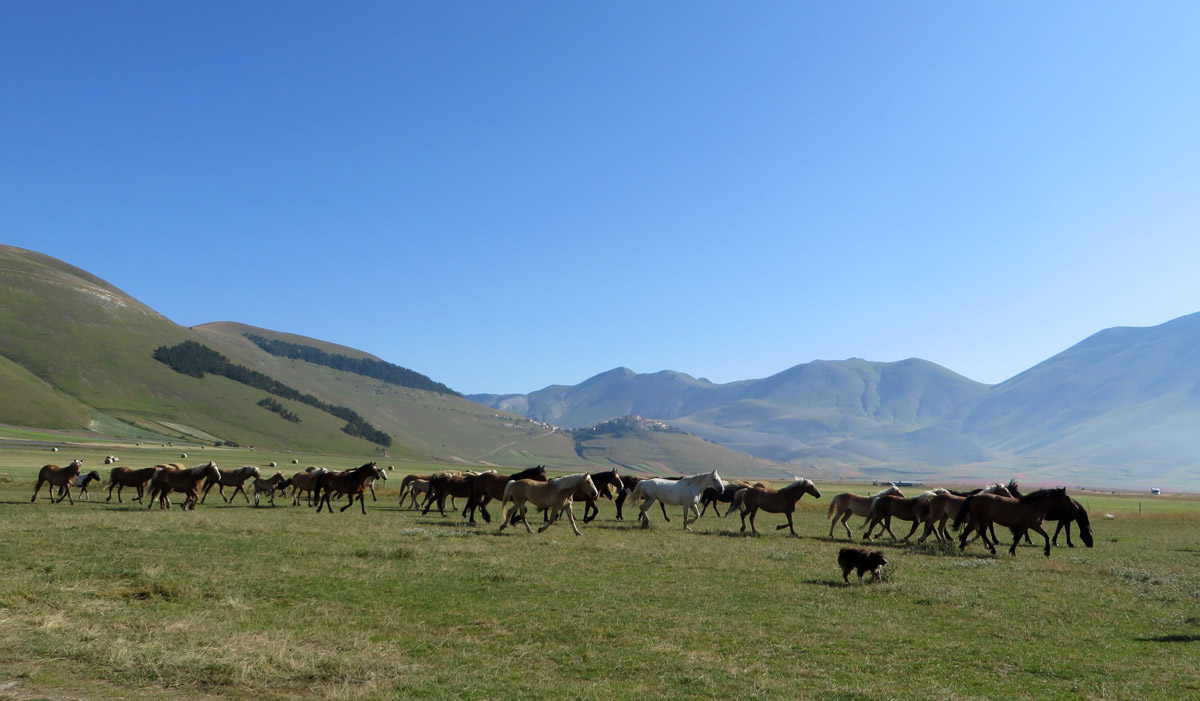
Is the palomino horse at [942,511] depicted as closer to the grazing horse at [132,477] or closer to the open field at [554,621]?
the open field at [554,621]

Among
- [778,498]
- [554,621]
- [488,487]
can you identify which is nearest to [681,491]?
[778,498]

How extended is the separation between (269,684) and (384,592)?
496 cm

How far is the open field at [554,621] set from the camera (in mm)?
8258

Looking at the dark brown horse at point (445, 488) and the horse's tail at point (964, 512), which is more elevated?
the horse's tail at point (964, 512)

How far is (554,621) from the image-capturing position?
11.1m

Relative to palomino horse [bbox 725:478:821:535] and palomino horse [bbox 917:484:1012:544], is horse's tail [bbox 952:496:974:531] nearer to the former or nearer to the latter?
palomino horse [bbox 917:484:1012:544]

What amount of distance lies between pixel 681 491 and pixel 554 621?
16.8 metres

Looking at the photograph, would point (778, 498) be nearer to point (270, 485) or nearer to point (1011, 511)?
point (1011, 511)

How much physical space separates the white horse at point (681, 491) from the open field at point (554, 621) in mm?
6544

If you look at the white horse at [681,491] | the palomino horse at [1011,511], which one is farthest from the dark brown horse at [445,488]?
the palomino horse at [1011,511]

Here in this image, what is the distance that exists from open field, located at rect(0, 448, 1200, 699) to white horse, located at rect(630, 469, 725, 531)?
21.5ft

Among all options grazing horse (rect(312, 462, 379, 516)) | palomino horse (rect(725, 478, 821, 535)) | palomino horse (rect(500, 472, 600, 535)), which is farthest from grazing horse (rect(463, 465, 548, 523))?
palomino horse (rect(725, 478, 821, 535))

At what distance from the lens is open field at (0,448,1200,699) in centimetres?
826

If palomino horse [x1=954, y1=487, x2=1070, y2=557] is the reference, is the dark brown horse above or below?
below
